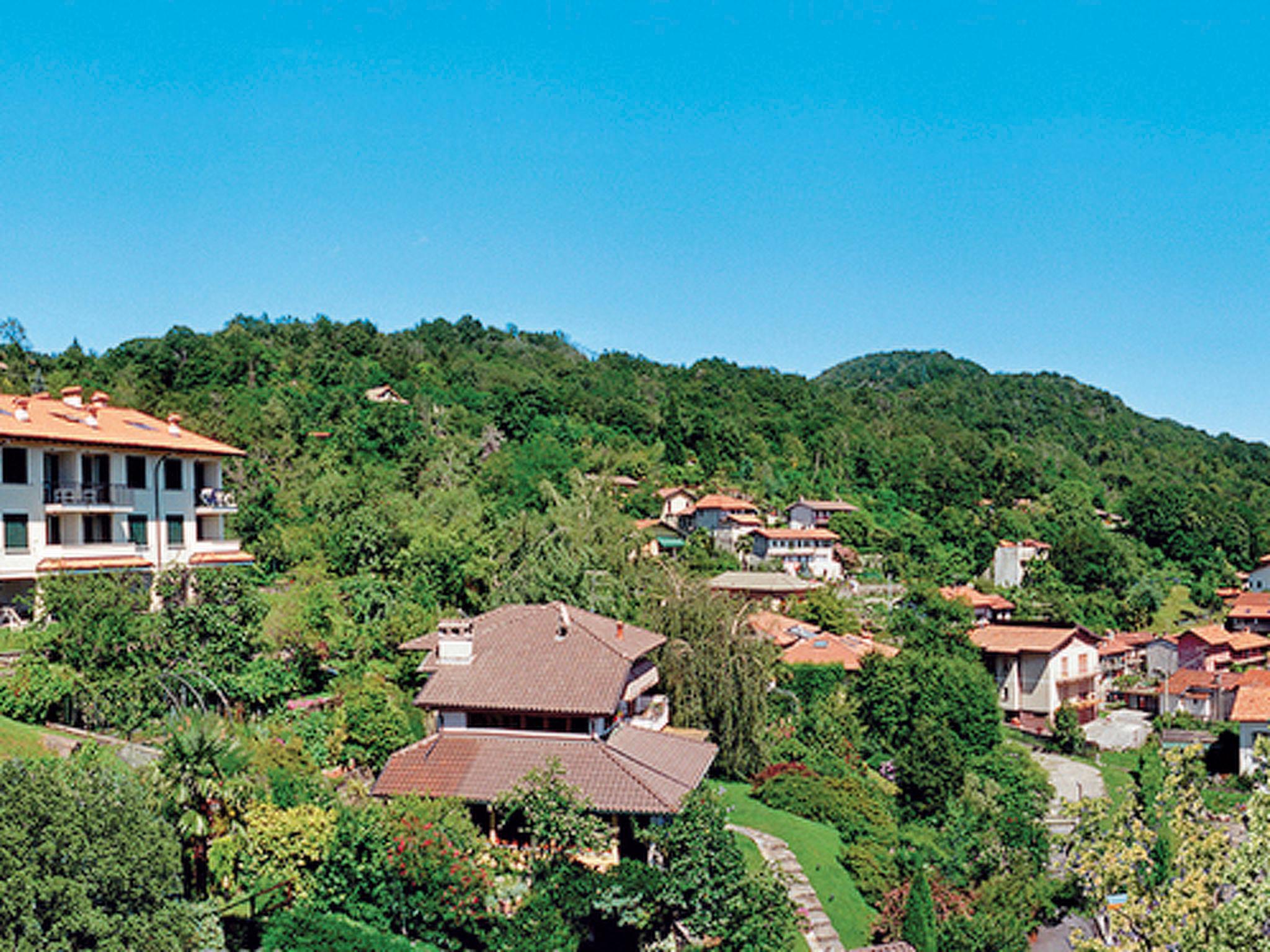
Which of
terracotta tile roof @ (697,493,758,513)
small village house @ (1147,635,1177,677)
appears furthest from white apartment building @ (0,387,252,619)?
small village house @ (1147,635,1177,677)

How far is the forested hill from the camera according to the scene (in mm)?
38312

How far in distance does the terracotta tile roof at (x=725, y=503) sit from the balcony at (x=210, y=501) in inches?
1676

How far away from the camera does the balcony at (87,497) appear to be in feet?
85.0

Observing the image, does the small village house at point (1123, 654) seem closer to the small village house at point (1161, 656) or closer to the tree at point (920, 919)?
the small village house at point (1161, 656)

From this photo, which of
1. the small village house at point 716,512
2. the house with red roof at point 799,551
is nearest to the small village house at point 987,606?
the house with red roof at point 799,551

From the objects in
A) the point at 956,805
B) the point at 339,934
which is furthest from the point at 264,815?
the point at 956,805

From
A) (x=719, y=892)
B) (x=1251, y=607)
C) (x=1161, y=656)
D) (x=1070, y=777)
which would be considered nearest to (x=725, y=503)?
(x=1161, y=656)

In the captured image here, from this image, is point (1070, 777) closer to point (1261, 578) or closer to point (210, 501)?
point (210, 501)

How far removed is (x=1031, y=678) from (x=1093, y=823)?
38466 millimetres

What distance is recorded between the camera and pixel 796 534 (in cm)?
6750

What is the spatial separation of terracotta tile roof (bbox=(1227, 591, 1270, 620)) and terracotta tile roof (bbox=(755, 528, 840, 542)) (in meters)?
28.4

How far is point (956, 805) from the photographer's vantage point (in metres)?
32.3

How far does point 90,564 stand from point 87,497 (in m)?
1.79

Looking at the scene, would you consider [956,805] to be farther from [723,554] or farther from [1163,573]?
[1163,573]
